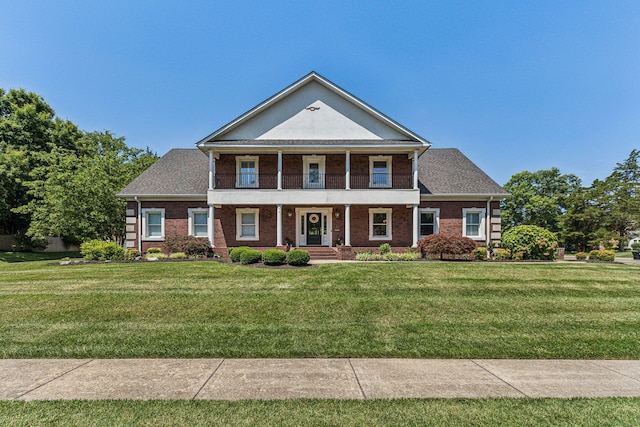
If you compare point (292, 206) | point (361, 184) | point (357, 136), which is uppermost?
point (357, 136)

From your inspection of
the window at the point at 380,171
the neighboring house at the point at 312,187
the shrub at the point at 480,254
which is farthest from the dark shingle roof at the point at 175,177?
the shrub at the point at 480,254

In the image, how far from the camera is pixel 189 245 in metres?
17.3

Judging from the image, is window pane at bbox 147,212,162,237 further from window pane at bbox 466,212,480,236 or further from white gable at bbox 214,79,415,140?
window pane at bbox 466,212,480,236

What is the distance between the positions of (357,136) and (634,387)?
16.7m

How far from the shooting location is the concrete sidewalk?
4.01 m

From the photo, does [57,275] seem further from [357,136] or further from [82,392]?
[357,136]

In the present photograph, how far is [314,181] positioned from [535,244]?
39.6ft

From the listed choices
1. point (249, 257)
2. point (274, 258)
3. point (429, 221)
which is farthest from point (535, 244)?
point (249, 257)

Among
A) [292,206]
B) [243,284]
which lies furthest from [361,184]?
[243,284]

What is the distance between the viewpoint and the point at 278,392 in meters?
4.01

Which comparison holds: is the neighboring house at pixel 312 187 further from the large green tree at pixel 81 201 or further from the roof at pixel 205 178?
the large green tree at pixel 81 201

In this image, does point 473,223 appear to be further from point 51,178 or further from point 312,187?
point 51,178

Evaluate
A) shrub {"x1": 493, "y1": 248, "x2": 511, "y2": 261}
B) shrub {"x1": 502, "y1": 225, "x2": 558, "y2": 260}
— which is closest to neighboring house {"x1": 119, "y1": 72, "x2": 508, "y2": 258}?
shrub {"x1": 493, "y1": 248, "x2": 511, "y2": 261}

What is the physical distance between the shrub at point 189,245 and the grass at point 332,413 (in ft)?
45.8
